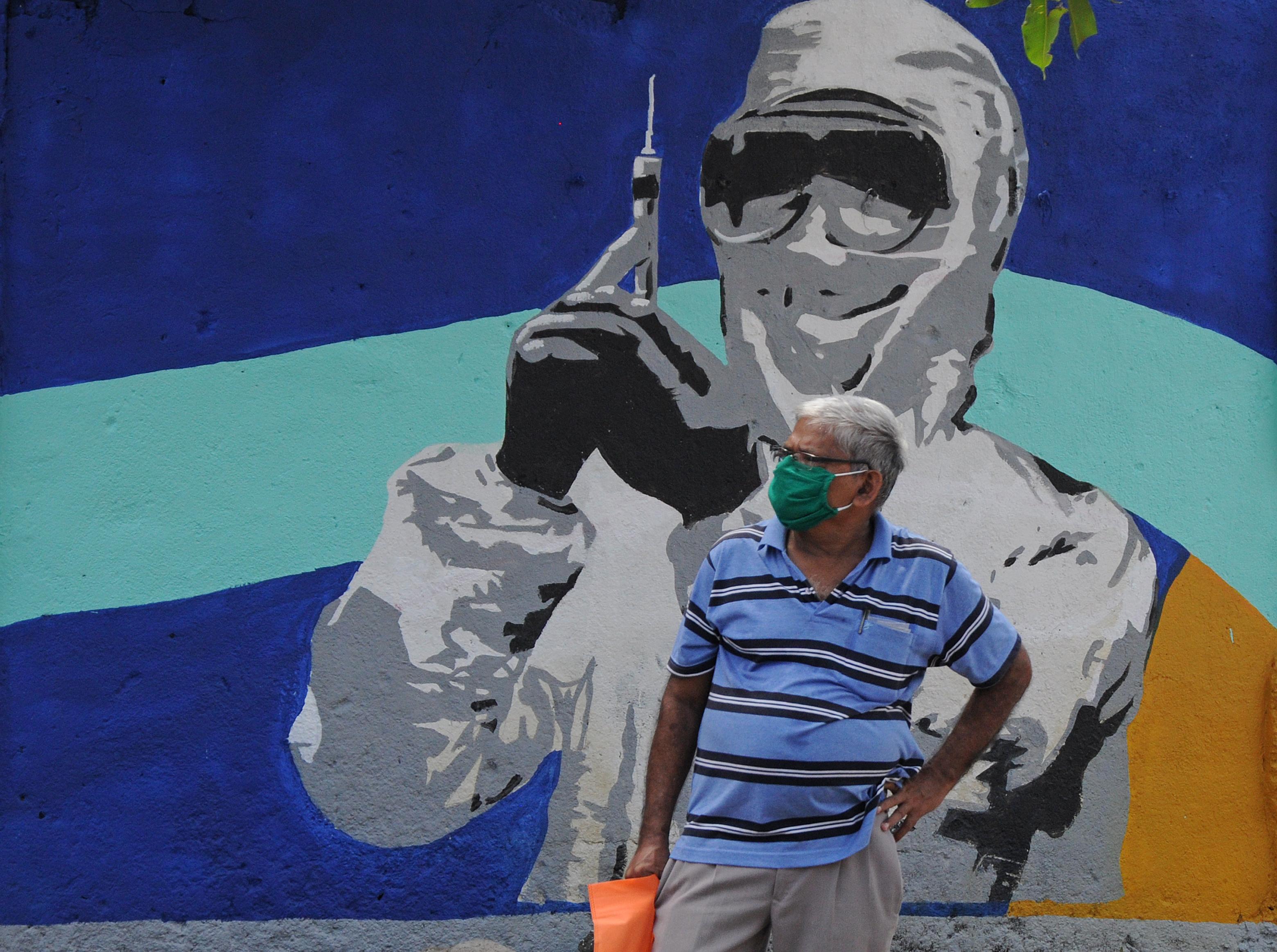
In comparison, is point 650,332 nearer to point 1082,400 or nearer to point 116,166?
point 1082,400

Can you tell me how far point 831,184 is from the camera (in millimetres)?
3631

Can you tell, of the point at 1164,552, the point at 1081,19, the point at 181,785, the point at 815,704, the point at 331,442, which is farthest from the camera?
the point at 1164,552

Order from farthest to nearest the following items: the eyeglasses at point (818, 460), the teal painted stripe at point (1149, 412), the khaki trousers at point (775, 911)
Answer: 1. the teal painted stripe at point (1149, 412)
2. the eyeglasses at point (818, 460)
3. the khaki trousers at point (775, 911)

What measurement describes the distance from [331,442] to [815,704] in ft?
6.72

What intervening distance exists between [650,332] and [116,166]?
5.98ft

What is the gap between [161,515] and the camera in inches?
133

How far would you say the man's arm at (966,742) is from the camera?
2.15m

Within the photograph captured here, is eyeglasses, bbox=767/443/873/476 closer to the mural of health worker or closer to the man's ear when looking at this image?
the man's ear

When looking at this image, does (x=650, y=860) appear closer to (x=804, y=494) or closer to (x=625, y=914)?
(x=625, y=914)

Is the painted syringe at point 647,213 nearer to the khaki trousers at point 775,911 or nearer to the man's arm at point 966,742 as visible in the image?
the man's arm at point 966,742

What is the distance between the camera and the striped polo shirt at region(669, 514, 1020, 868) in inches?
78.9

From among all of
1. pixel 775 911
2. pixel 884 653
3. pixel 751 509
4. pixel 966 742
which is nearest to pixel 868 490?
pixel 884 653

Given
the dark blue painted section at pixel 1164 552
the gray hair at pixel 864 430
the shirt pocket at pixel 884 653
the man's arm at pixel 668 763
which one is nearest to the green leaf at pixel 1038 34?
the gray hair at pixel 864 430

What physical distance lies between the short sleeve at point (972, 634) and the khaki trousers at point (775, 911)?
1.48ft
